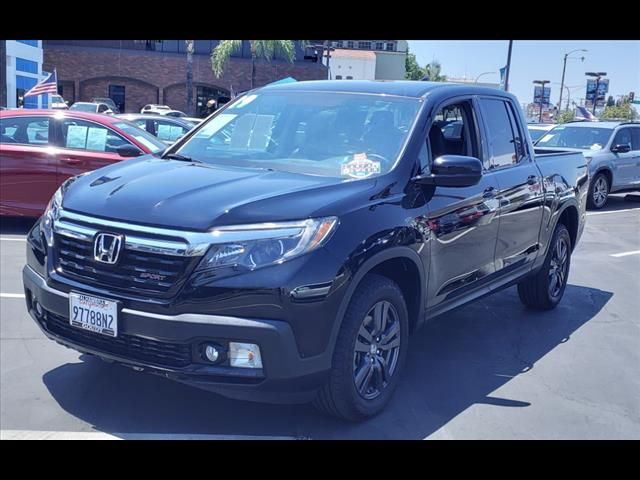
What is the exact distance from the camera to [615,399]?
4652 mm

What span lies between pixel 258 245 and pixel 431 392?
1.81 meters

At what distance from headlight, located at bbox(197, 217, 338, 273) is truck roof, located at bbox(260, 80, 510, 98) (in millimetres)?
1740

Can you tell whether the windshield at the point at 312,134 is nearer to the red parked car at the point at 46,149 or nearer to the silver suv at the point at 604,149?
the red parked car at the point at 46,149

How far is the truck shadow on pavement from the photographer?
3906 mm

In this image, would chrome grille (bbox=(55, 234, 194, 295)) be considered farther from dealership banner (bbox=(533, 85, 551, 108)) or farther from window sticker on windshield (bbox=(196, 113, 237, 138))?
dealership banner (bbox=(533, 85, 551, 108))

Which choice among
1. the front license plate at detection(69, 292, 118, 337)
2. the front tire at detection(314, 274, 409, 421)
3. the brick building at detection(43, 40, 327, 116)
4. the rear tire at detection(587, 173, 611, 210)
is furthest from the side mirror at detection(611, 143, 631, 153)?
the brick building at detection(43, 40, 327, 116)

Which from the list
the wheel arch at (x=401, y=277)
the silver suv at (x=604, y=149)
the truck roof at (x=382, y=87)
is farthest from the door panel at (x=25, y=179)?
the silver suv at (x=604, y=149)

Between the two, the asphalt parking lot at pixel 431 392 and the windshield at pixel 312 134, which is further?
the windshield at pixel 312 134

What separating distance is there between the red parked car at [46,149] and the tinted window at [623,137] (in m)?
10.2

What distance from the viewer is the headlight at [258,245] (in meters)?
3.36

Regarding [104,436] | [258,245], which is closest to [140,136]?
[104,436]

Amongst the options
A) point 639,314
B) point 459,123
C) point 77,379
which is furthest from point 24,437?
point 639,314

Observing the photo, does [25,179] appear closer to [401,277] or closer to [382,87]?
[382,87]

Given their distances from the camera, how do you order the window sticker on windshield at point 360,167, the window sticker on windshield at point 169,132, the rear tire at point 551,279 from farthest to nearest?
1. the window sticker on windshield at point 169,132
2. the rear tire at point 551,279
3. the window sticker on windshield at point 360,167
